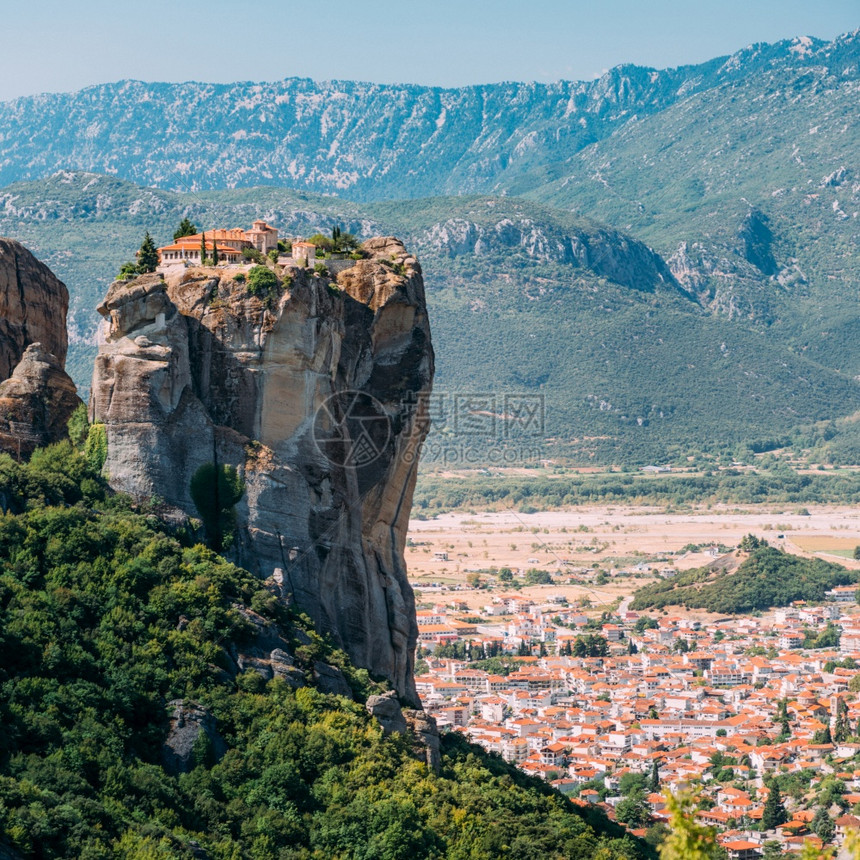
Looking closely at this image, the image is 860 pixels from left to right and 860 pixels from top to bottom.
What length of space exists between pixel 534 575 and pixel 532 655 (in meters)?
33.3

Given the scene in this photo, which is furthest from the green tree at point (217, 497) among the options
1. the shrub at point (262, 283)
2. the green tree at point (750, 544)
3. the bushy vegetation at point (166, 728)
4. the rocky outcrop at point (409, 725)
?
the green tree at point (750, 544)

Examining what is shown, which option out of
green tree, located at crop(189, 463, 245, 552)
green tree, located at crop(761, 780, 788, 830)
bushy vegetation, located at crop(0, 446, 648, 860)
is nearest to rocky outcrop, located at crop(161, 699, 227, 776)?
bushy vegetation, located at crop(0, 446, 648, 860)

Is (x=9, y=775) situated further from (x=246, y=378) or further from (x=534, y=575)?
(x=534, y=575)

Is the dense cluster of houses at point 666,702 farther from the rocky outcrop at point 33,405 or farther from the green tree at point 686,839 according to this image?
the green tree at point 686,839

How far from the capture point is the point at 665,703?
96125 mm

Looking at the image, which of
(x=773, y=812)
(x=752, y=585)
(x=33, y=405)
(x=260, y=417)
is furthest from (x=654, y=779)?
(x=752, y=585)

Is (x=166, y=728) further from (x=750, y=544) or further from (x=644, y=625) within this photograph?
(x=750, y=544)

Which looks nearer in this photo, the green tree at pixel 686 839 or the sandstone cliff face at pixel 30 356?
the green tree at pixel 686 839

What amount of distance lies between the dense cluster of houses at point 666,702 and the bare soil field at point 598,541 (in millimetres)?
11990

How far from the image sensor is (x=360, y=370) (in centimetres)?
4809

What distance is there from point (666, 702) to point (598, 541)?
2645 inches

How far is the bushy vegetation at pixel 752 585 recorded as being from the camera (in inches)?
5143

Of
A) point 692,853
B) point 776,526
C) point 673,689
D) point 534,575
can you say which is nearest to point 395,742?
point 692,853

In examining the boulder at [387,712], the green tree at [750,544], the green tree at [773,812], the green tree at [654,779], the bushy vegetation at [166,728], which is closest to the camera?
the bushy vegetation at [166,728]
